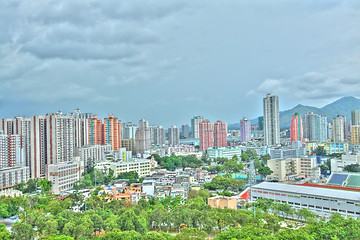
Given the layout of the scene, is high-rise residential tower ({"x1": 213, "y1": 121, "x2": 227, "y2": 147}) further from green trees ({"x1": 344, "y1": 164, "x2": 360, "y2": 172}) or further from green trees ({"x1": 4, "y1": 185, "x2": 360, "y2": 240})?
green trees ({"x1": 4, "y1": 185, "x2": 360, "y2": 240})

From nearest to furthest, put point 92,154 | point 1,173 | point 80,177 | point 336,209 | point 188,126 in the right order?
point 336,209
point 1,173
point 80,177
point 92,154
point 188,126

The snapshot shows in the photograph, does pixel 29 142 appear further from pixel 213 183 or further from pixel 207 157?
pixel 207 157

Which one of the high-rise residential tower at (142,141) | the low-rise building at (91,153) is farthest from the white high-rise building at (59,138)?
the high-rise residential tower at (142,141)

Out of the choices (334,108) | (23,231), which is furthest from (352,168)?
(334,108)

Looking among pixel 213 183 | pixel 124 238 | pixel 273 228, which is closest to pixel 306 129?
pixel 213 183

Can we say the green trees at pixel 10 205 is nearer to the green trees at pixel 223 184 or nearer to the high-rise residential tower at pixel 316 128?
the green trees at pixel 223 184

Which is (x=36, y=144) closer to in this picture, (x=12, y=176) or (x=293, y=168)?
(x=12, y=176)
